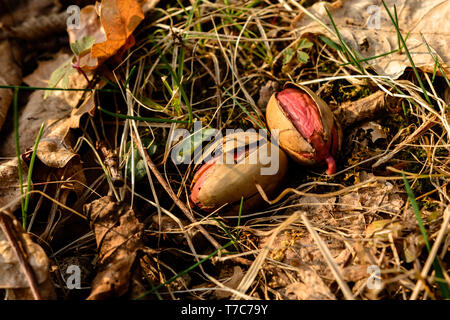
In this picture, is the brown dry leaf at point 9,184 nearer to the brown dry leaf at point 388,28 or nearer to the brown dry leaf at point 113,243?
the brown dry leaf at point 113,243

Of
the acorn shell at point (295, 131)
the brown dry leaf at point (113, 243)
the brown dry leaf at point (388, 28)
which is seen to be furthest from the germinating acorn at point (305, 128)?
the brown dry leaf at point (113, 243)

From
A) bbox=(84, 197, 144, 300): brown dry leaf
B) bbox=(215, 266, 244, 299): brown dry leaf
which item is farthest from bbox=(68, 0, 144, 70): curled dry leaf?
bbox=(215, 266, 244, 299): brown dry leaf

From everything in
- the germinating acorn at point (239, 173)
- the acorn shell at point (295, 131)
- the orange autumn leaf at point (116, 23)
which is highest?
the orange autumn leaf at point (116, 23)

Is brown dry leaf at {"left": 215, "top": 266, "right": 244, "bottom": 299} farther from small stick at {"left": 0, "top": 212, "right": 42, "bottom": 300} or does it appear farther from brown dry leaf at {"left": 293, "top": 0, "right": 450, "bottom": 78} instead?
brown dry leaf at {"left": 293, "top": 0, "right": 450, "bottom": 78}

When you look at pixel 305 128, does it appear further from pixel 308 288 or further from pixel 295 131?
pixel 308 288

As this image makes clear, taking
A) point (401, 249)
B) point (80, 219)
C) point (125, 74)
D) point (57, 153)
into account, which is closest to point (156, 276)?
point (80, 219)

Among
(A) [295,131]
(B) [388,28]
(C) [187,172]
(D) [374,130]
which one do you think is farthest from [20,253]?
(B) [388,28]
